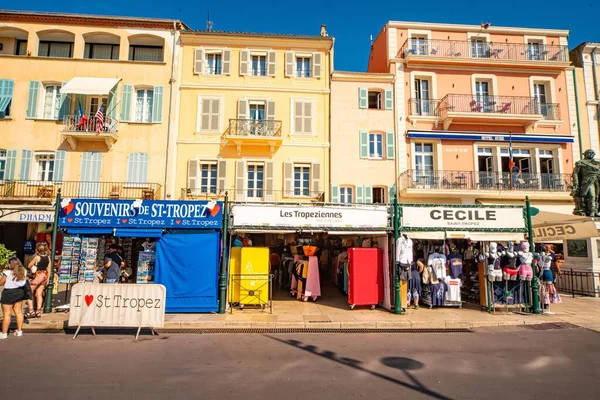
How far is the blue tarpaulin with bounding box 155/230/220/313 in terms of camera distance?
34.0ft

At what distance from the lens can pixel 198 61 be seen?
19.3 m

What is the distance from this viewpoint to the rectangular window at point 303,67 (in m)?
19.8

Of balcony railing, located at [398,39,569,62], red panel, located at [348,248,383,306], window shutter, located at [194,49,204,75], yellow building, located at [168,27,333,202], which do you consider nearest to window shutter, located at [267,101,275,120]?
yellow building, located at [168,27,333,202]

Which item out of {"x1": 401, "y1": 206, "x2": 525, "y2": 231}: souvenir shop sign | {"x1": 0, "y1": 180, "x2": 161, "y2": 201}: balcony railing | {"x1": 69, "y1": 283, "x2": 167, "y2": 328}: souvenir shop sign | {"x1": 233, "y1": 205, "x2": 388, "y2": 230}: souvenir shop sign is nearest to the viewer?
{"x1": 69, "y1": 283, "x2": 167, "y2": 328}: souvenir shop sign

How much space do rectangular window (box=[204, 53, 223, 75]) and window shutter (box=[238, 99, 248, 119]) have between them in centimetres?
217

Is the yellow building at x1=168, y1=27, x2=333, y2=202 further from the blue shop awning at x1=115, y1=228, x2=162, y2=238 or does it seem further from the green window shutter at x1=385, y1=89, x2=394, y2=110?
the blue shop awning at x1=115, y1=228, x2=162, y2=238

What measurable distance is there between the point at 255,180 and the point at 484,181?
38.7 feet

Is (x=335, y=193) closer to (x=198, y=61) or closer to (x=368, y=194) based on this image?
(x=368, y=194)

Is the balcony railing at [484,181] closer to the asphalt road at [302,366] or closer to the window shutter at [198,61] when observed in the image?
the asphalt road at [302,366]

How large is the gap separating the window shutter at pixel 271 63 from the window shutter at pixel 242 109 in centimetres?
205

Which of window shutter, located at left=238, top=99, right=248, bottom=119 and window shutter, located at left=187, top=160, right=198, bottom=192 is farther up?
window shutter, located at left=238, top=99, right=248, bottom=119

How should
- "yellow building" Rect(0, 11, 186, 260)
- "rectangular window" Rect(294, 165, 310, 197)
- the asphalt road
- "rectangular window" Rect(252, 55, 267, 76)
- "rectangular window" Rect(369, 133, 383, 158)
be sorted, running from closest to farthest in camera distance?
the asphalt road, "yellow building" Rect(0, 11, 186, 260), "rectangular window" Rect(294, 165, 310, 197), "rectangular window" Rect(369, 133, 383, 158), "rectangular window" Rect(252, 55, 267, 76)

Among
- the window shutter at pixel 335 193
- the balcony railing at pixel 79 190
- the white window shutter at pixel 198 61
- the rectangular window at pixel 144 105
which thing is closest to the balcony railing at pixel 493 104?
the window shutter at pixel 335 193

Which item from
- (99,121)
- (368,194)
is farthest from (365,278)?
(99,121)
